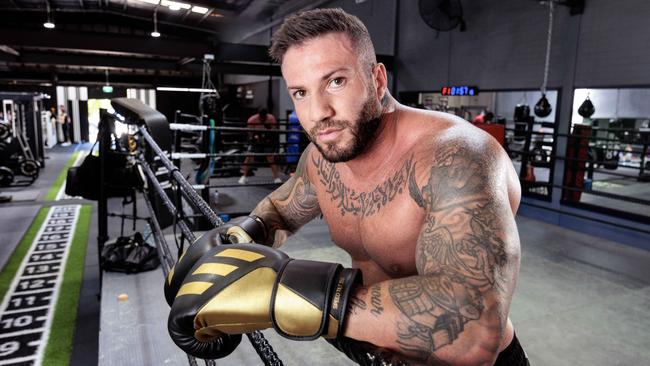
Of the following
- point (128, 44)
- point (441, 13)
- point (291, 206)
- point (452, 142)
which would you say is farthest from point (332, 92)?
point (128, 44)

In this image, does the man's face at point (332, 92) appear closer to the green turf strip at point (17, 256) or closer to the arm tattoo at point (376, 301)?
the arm tattoo at point (376, 301)

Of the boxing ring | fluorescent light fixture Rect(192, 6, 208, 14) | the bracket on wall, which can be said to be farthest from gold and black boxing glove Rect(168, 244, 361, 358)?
fluorescent light fixture Rect(192, 6, 208, 14)

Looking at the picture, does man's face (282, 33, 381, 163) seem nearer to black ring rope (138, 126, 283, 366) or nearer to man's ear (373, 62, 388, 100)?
man's ear (373, 62, 388, 100)

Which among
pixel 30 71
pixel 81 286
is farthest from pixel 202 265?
pixel 30 71

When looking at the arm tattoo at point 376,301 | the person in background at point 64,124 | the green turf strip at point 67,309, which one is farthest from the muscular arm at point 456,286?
the person in background at point 64,124

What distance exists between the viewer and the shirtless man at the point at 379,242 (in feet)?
2.24

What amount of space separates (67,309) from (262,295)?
9.91 feet

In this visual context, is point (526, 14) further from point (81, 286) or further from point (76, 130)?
point (76, 130)

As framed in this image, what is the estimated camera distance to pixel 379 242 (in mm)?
1071

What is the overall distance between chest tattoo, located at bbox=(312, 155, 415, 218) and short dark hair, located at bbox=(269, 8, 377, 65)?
294mm

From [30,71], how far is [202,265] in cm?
1824

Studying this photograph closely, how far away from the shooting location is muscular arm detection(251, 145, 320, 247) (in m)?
1.46

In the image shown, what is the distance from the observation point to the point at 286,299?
0.69 meters

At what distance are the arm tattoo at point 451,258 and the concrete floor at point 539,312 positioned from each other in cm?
139
